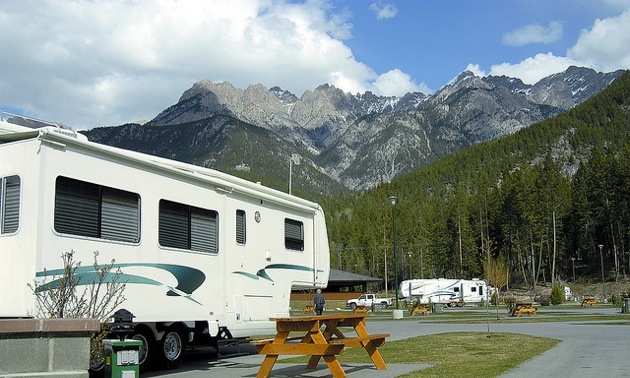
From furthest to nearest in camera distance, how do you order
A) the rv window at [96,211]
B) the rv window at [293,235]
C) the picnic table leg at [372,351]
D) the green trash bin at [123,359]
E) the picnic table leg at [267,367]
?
1. the rv window at [293,235]
2. the picnic table leg at [372,351]
3. the picnic table leg at [267,367]
4. the rv window at [96,211]
5. the green trash bin at [123,359]

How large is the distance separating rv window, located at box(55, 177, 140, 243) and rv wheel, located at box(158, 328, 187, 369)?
211 cm

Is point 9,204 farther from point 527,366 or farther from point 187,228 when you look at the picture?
point 527,366

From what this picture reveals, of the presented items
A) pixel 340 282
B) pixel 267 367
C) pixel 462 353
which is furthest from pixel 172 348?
pixel 340 282

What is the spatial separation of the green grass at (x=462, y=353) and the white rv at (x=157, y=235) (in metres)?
2.03

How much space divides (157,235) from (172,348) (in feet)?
7.26

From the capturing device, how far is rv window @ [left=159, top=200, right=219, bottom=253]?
1265cm

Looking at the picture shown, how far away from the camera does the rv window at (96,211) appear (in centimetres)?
1046

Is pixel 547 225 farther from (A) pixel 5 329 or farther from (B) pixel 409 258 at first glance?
(A) pixel 5 329

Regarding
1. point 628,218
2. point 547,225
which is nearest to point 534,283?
point 547,225

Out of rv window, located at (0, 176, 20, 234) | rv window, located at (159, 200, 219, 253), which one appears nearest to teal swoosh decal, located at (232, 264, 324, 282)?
rv window, located at (159, 200, 219, 253)

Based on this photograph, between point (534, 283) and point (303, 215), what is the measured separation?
7078 centimetres

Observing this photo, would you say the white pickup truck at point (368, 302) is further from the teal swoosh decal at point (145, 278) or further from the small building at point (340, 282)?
the teal swoosh decal at point (145, 278)

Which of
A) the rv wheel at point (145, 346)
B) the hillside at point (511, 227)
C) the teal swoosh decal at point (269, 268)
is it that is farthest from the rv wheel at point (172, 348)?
the hillside at point (511, 227)

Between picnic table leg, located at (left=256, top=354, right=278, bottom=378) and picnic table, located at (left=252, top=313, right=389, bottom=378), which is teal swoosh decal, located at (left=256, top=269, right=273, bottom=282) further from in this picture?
picnic table leg, located at (left=256, top=354, right=278, bottom=378)
